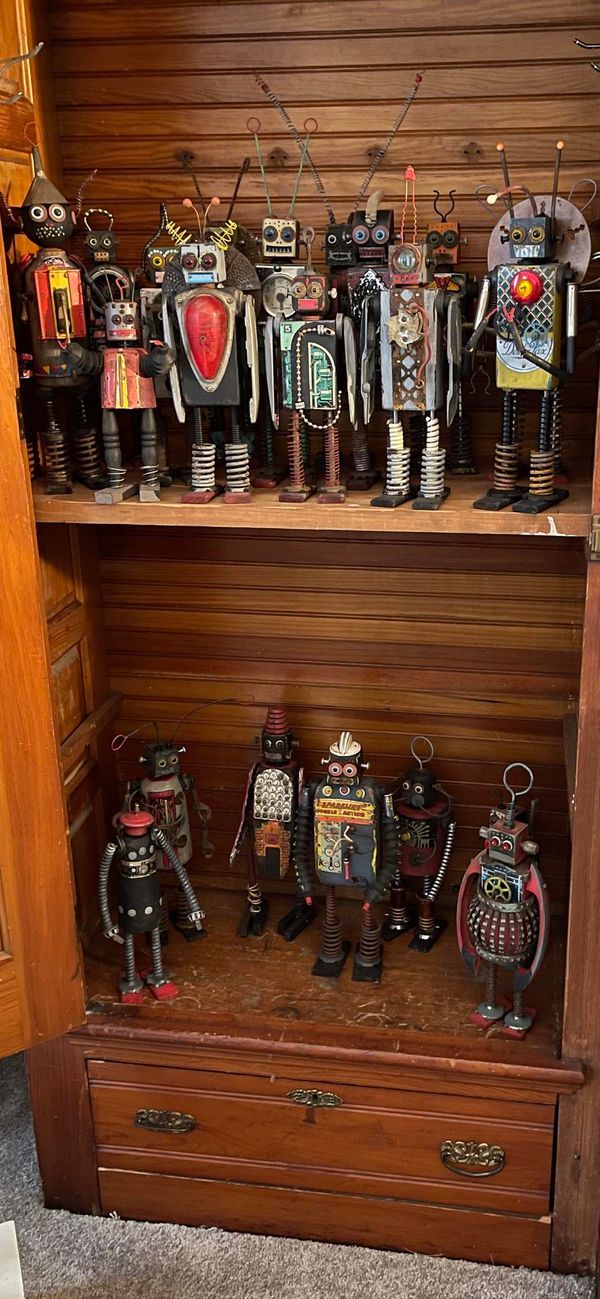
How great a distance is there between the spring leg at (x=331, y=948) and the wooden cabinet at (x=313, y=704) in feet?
0.12

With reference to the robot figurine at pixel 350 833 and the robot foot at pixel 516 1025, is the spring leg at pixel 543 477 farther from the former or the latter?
the robot foot at pixel 516 1025

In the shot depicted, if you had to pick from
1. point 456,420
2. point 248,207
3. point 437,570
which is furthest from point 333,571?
point 248,207

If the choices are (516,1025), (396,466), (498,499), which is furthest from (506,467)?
(516,1025)

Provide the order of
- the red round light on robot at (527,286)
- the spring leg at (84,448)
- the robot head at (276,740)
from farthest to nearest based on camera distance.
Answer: the robot head at (276,740) → the spring leg at (84,448) → the red round light on robot at (527,286)

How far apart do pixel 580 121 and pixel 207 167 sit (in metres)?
0.66

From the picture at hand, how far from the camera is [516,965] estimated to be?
205cm

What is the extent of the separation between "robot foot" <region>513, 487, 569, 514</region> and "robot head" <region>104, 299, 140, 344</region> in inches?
27.0

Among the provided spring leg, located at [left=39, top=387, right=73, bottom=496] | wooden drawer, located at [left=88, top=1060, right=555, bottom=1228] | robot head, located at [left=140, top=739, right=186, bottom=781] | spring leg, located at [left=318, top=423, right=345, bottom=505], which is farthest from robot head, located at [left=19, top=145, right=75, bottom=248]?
wooden drawer, located at [left=88, top=1060, right=555, bottom=1228]

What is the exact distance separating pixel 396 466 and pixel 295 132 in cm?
68

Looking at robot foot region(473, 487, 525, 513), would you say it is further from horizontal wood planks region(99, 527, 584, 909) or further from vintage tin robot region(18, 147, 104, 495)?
vintage tin robot region(18, 147, 104, 495)

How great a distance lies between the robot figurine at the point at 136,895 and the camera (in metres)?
2.17

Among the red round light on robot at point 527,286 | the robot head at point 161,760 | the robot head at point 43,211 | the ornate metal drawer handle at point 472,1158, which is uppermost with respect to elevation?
the robot head at point 43,211

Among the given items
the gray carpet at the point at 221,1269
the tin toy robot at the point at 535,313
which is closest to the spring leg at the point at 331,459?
the tin toy robot at the point at 535,313

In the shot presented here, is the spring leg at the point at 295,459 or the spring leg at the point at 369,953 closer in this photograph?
the spring leg at the point at 295,459
